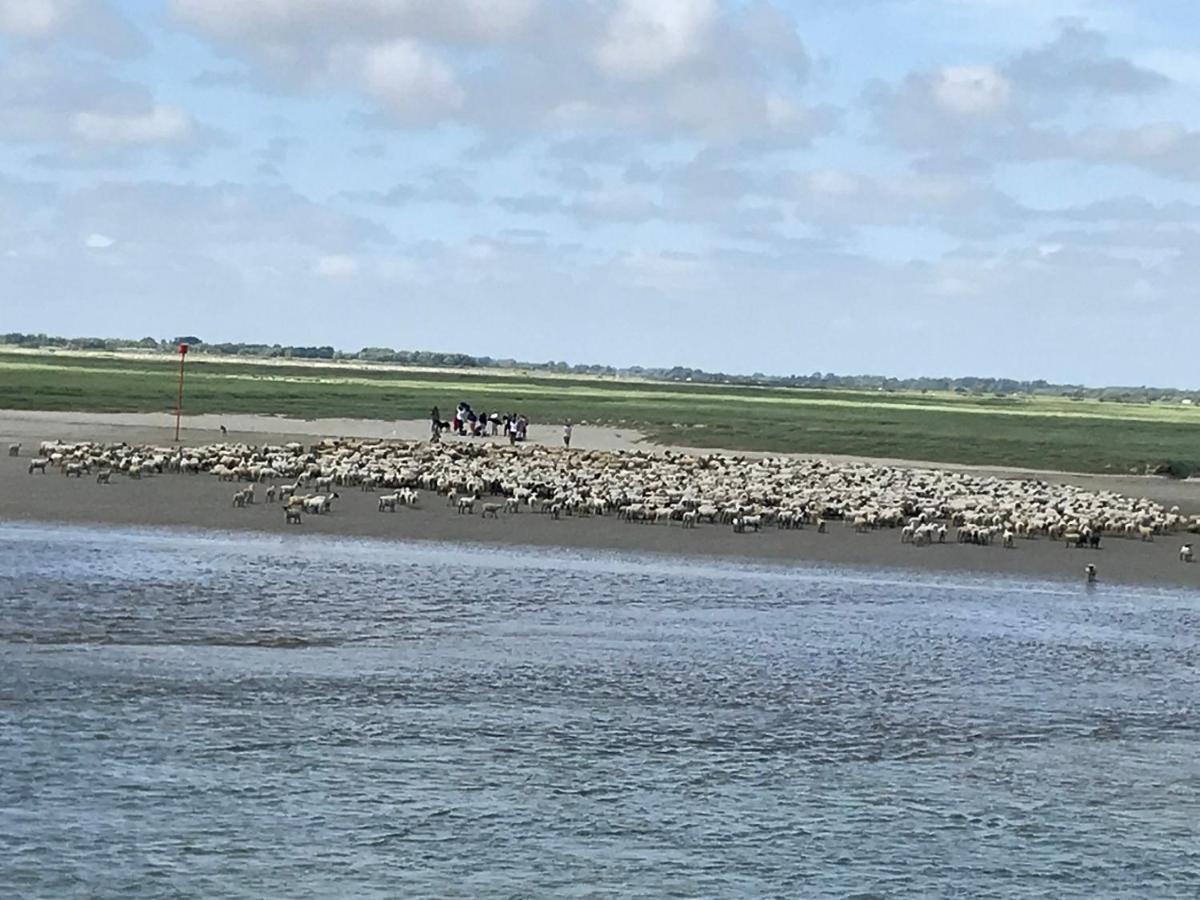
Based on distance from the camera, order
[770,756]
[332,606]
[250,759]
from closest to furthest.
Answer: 1. [250,759]
2. [770,756]
3. [332,606]

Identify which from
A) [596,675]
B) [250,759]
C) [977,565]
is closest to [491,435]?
[977,565]

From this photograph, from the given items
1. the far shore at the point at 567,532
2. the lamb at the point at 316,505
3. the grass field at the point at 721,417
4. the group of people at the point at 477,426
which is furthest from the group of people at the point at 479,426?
the lamb at the point at 316,505

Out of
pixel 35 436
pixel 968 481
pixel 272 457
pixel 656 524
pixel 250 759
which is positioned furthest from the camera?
pixel 35 436

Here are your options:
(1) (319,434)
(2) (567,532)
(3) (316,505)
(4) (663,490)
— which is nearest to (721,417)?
(1) (319,434)

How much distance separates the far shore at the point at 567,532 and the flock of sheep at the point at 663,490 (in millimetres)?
569

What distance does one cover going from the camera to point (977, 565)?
38406 mm

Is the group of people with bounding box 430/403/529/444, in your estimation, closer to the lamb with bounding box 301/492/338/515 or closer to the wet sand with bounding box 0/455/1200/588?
the wet sand with bounding box 0/455/1200/588

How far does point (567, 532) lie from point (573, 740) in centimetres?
2123

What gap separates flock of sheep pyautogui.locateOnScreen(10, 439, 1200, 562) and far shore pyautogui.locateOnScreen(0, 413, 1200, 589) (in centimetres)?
57

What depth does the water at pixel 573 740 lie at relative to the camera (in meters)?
15.0

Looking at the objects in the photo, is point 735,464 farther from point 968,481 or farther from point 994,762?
point 994,762

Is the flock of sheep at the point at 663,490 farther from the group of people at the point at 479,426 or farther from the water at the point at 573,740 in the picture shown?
the water at the point at 573,740

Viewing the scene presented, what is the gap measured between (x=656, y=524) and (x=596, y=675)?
64.2 ft

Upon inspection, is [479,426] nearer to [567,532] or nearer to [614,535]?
[567,532]
